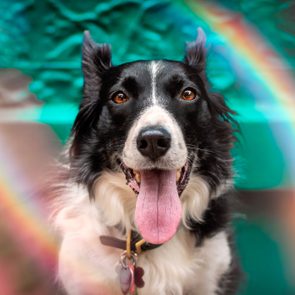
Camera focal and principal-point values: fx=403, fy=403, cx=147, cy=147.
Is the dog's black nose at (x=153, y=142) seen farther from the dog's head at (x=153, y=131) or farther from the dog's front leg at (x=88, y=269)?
the dog's front leg at (x=88, y=269)

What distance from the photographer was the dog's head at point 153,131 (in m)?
1.60

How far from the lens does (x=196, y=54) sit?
208 centimetres

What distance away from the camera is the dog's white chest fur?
1.93 meters

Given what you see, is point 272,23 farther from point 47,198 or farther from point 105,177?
point 47,198

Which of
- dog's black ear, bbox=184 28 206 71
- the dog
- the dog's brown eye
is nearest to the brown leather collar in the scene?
the dog

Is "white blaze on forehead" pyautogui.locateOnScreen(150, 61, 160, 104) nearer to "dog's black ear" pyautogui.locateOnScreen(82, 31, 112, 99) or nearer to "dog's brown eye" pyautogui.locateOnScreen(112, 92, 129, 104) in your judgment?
"dog's brown eye" pyautogui.locateOnScreen(112, 92, 129, 104)

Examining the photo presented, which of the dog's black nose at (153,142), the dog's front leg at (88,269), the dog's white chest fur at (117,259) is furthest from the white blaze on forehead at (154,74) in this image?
the dog's front leg at (88,269)

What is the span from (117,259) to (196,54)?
3.61 ft

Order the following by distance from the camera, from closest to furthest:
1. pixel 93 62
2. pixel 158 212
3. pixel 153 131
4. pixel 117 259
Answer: pixel 153 131, pixel 158 212, pixel 117 259, pixel 93 62

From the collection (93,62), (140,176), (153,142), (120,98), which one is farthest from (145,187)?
(93,62)

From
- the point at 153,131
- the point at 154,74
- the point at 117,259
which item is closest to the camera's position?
the point at 153,131

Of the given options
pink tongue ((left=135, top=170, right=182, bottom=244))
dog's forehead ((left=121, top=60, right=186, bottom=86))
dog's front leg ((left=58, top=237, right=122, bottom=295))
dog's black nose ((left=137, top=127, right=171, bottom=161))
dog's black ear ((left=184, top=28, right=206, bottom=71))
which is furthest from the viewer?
dog's black ear ((left=184, top=28, right=206, bottom=71))

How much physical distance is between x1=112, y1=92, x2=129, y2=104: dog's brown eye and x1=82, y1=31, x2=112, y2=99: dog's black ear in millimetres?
210

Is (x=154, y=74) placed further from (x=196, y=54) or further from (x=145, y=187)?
(x=145, y=187)
